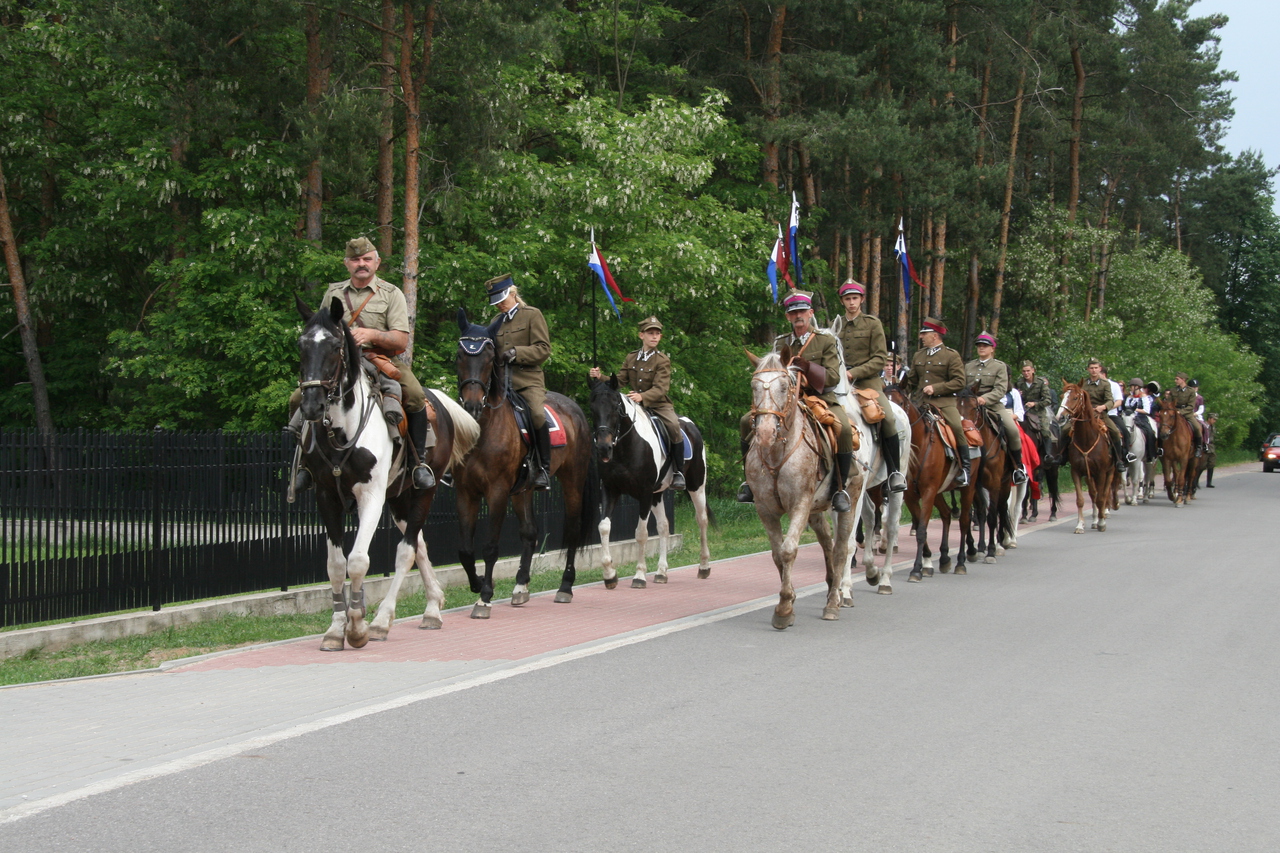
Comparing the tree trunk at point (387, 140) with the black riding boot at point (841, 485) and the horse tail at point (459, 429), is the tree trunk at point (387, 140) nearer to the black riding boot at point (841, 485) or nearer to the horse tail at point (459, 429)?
the horse tail at point (459, 429)

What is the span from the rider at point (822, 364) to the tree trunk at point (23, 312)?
21477 millimetres

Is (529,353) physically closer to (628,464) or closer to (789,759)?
(628,464)

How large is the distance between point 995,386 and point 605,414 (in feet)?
25.0

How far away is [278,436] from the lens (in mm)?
12805

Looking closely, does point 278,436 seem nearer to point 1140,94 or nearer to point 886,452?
point 886,452

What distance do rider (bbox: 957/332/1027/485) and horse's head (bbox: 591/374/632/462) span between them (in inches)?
272

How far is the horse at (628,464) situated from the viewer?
41.8ft

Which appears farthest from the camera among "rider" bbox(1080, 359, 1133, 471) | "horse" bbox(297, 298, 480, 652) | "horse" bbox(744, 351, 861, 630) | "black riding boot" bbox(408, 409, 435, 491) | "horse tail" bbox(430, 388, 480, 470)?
"rider" bbox(1080, 359, 1133, 471)

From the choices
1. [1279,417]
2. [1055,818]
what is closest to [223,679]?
[1055,818]

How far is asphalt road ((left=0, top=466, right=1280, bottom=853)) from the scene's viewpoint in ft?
16.6

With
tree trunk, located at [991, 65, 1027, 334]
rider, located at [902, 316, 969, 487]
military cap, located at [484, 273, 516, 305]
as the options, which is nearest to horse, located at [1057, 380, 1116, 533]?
rider, located at [902, 316, 969, 487]

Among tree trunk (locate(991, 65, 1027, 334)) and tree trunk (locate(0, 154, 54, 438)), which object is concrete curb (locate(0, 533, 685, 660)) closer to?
tree trunk (locate(0, 154, 54, 438))

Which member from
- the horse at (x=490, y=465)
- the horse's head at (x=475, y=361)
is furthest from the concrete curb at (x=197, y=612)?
the horse's head at (x=475, y=361)

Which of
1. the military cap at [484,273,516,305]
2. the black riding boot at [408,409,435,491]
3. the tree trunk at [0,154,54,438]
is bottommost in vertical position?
the black riding boot at [408,409,435,491]
